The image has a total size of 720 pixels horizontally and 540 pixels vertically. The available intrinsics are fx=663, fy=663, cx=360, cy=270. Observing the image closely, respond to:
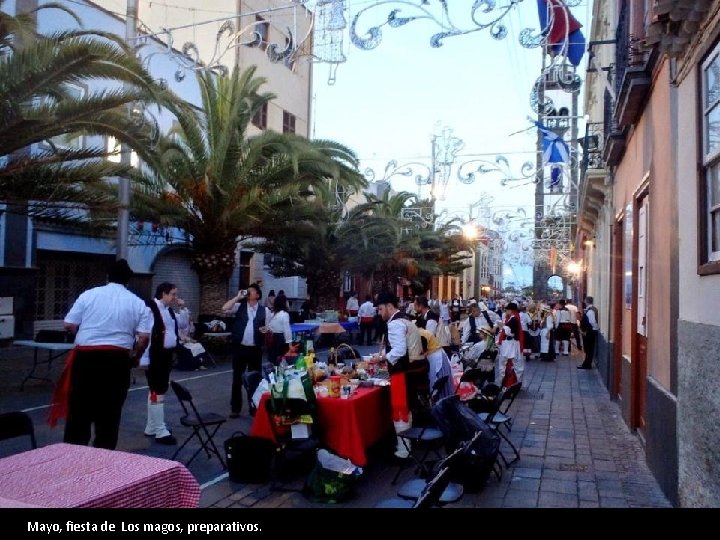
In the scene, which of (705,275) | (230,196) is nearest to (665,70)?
(705,275)

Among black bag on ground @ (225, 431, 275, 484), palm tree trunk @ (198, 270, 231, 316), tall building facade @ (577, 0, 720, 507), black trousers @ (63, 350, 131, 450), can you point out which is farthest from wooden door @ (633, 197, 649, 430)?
palm tree trunk @ (198, 270, 231, 316)

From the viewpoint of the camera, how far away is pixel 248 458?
6.06 m

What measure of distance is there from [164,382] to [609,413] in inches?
269

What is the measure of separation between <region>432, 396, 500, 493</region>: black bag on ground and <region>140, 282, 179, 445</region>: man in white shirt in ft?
10.2

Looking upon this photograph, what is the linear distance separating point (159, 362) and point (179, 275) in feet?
47.7

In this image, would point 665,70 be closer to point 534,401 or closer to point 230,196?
point 534,401

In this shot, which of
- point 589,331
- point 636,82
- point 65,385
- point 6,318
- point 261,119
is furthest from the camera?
point 261,119

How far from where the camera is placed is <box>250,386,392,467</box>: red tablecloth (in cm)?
621

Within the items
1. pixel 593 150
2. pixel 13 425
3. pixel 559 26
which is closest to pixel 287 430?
pixel 13 425

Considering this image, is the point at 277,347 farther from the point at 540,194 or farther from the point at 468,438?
the point at 540,194

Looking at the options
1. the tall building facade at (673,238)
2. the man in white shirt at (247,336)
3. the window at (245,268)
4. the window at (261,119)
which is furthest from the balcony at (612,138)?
the window at (261,119)

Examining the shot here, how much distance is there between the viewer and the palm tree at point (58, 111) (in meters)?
8.31

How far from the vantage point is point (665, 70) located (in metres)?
6.39

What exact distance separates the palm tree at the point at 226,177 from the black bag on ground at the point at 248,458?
9.16 metres
